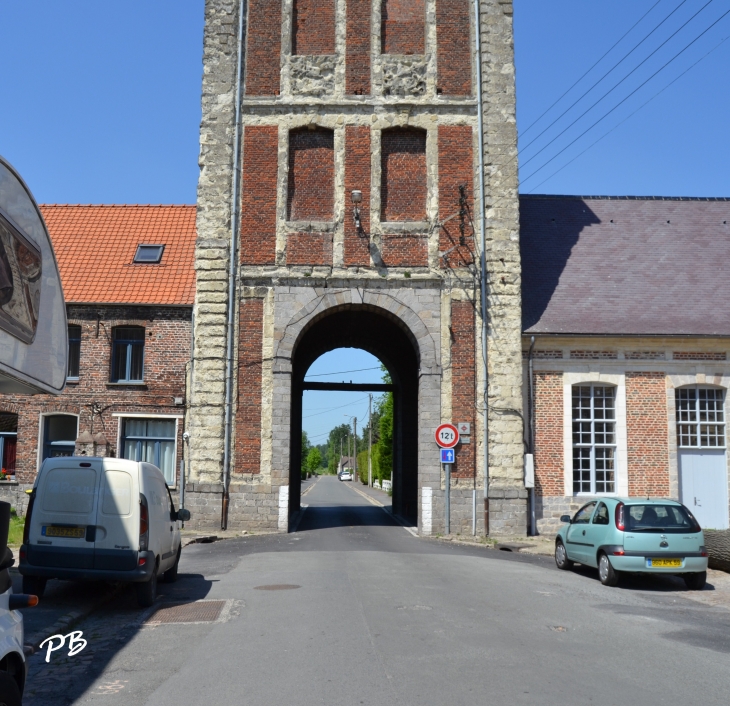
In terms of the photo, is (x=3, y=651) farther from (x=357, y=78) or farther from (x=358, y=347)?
(x=358, y=347)

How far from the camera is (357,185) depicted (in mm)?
22047

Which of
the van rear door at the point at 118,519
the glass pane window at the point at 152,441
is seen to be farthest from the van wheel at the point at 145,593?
the glass pane window at the point at 152,441

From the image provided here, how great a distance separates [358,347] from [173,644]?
22.3m

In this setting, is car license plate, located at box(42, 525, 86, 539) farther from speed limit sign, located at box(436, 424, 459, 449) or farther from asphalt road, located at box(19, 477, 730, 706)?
speed limit sign, located at box(436, 424, 459, 449)

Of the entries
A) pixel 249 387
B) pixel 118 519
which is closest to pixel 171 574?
pixel 118 519

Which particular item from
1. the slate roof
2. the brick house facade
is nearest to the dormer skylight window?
the brick house facade

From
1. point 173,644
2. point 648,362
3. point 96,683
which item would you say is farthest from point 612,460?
point 96,683

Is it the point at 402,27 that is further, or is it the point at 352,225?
the point at 402,27

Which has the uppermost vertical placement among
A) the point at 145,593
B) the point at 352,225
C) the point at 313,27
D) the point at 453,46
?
the point at 313,27

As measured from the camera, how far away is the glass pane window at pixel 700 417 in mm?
22047

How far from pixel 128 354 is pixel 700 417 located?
1594 centimetres

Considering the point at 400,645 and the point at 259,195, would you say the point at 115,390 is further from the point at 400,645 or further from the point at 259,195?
the point at 400,645

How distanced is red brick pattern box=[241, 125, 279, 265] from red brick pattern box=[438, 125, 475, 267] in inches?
174

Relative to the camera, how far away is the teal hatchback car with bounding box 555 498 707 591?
12820 mm
